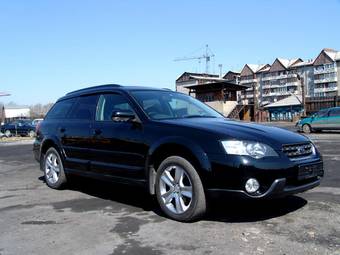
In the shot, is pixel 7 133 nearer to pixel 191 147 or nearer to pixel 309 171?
pixel 191 147

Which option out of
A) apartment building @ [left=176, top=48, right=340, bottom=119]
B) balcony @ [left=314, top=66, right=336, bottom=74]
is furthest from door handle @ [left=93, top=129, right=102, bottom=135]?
balcony @ [left=314, top=66, right=336, bottom=74]

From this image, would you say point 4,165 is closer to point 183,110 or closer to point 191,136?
point 183,110

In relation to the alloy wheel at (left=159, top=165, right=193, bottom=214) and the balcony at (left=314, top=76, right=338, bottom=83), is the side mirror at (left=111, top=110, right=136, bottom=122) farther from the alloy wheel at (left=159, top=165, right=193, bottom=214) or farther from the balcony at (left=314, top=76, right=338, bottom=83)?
the balcony at (left=314, top=76, right=338, bottom=83)

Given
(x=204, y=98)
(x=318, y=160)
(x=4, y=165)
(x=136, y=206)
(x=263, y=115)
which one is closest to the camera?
(x=318, y=160)

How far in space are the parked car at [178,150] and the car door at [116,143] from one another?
0.01 meters

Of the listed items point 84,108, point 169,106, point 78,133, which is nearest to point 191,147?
point 169,106

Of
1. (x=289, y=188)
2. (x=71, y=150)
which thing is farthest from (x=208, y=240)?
(x=71, y=150)

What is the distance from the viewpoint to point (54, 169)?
7777mm

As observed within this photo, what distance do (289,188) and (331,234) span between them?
25.0 inches

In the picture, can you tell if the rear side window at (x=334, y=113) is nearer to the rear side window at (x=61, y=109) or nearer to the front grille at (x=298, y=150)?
the rear side window at (x=61, y=109)

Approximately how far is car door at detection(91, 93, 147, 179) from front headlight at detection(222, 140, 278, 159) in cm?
125

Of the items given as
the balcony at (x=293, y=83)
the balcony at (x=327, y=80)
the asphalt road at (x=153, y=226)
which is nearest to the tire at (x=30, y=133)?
the asphalt road at (x=153, y=226)

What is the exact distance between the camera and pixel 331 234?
452 centimetres

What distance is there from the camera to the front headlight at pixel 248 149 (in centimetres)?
477
